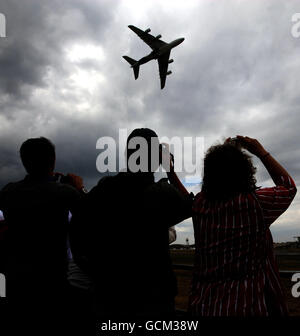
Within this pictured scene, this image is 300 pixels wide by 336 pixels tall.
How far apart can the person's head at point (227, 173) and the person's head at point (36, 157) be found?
→ 1462 millimetres

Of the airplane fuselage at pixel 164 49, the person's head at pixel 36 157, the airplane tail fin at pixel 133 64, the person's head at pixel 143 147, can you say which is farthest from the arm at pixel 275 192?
the airplane tail fin at pixel 133 64

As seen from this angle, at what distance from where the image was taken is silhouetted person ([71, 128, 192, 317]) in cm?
204

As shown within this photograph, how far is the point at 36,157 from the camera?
8.68ft

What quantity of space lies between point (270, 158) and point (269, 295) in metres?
0.95

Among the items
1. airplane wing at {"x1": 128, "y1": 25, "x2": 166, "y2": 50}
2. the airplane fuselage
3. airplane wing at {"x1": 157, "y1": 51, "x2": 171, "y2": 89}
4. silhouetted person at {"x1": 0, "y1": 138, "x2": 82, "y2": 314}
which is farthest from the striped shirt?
airplane wing at {"x1": 157, "y1": 51, "x2": 171, "y2": 89}

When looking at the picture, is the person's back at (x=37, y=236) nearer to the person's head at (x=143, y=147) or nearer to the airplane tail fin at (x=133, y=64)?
the person's head at (x=143, y=147)

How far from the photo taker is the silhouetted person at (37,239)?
2.35 metres

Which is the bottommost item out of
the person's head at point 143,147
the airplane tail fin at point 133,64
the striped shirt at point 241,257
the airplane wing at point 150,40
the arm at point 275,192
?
the striped shirt at point 241,257

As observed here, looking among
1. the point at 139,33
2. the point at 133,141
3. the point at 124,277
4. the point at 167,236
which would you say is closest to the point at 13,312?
the point at 124,277

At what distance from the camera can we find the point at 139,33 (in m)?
24.5

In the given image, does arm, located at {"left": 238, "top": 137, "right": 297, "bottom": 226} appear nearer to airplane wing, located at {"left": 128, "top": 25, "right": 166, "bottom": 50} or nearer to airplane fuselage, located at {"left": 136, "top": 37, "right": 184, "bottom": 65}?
airplane fuselage, located at {"left": 136, "top": 37, "right": 184, "bottom": 65}

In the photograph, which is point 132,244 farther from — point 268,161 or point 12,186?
point 12,186
